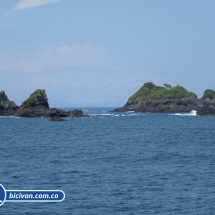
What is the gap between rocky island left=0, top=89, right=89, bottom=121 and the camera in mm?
142250

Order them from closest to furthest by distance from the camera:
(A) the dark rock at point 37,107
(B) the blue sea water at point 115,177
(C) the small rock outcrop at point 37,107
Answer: (B) the blue sea water at point 115,177
(C) the small rock outcrop at point 37,107
(A) the dark rock at point 37,107

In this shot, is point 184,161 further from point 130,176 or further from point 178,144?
point 178,144

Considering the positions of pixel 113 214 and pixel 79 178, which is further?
pixel 79 178

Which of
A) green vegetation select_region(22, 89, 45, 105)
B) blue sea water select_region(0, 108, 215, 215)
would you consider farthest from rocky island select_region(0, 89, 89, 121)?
blue sea water select_region(0, 108, 215, 215)

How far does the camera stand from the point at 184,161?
4941cm

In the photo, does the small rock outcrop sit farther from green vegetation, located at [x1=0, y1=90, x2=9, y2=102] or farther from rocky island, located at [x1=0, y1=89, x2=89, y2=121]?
green vegetation, located at [x1=0, y1=90, x2=9, y2=102]

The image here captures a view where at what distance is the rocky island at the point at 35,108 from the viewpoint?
142 m

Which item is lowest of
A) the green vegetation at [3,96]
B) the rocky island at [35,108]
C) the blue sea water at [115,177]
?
the blue sea water at [115,177]

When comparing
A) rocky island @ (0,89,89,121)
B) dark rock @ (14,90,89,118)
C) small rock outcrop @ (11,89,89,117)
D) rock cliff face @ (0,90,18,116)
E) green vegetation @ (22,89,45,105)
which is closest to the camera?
rocky island @ (0,89,89,121)

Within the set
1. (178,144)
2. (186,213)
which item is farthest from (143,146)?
(186,213)

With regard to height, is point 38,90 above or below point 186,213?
above

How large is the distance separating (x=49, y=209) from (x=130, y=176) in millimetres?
12067

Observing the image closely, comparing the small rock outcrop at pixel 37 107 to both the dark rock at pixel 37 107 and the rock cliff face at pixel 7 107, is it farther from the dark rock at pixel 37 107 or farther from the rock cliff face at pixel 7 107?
the rock cliff face at pixel 7 107

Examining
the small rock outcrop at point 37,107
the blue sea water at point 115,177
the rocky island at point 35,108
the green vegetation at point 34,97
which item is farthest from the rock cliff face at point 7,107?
the blue sea water at point 115,177
